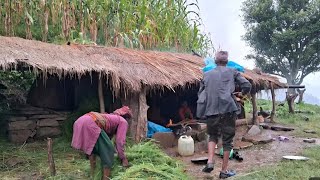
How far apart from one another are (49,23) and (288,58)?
18.3 metres

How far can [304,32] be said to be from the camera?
21859 millimetres

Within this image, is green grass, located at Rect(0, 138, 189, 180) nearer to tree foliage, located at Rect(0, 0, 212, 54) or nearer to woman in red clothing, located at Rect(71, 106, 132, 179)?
woman in red clothing, located at Rect(71, 106, 132, 179)

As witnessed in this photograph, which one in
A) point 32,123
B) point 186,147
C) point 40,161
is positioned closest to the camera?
point 40,161

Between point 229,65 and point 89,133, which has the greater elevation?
point 229,65

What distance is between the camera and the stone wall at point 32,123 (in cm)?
809

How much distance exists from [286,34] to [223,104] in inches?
742

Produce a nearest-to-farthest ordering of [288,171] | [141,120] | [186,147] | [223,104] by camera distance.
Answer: [223,104]
[288,171]
[186,147]
[141,120]

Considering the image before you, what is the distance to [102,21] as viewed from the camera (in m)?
10.2

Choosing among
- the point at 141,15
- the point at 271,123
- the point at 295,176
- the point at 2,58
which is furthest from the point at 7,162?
the point at 271,123

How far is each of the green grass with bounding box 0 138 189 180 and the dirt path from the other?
483 millimetres

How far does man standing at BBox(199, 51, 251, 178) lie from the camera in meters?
5.05

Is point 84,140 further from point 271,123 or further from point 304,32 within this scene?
point 304,32

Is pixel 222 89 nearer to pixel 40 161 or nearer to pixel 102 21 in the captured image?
pixel 40 161

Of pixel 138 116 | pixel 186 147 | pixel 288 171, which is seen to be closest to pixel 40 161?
pixel 138 116
